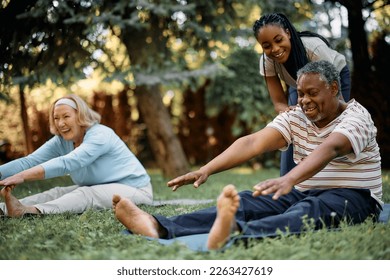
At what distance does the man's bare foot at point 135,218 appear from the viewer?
2482 mm

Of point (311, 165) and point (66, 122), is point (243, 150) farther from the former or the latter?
point (66, 122)

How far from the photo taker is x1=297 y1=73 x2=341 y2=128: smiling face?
2.60 meters

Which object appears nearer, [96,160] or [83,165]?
[83,165]

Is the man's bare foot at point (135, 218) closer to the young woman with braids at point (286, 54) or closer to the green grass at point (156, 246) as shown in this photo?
the green grass at point (156, 246)

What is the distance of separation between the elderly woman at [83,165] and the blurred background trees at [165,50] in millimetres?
2324

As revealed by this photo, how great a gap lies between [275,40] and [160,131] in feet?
14.8

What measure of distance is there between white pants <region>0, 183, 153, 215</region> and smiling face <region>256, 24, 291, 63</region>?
164 cm

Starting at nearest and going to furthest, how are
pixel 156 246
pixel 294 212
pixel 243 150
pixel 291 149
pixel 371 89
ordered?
pixel 156 246 → pixel 294 212 → pixel 243 150 → pixel 291 149 → pixel 371 89

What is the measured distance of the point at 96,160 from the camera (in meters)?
3.89

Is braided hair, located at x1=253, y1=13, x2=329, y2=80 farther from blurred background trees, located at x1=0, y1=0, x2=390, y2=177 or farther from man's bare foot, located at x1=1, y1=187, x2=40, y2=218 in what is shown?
blurred background trees, located at x1=0, y1=0, x2=390, y2=177

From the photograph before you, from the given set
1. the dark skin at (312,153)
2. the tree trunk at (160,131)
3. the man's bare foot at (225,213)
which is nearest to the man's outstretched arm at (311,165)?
the dark skin at (312,153)

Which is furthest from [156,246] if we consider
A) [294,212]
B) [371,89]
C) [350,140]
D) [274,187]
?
[371,89]

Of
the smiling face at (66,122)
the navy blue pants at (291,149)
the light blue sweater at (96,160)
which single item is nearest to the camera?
the navy blue pants at (291,149)
